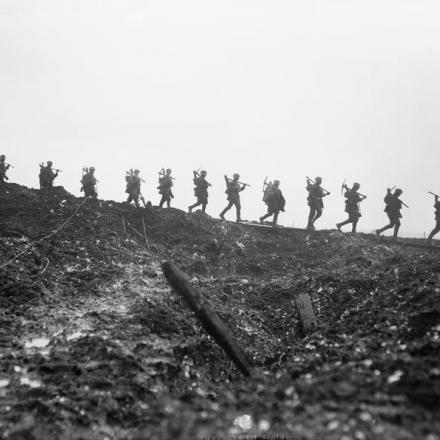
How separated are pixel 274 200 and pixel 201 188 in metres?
3.03

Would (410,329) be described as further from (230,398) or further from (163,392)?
(163,392)

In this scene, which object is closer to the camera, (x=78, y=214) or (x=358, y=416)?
(x=358, y=416)

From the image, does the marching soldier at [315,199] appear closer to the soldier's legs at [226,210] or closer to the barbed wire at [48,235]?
the soldier's legs at [226,210]

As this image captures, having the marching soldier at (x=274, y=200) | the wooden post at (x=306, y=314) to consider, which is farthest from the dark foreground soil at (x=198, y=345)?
the marching soldier at (x=274, y=200)

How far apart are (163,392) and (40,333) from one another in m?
2.47

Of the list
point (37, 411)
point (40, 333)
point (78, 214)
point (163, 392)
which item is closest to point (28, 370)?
point (37, 411)

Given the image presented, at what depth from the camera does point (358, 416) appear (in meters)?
3.02

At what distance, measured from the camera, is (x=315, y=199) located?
47.6ft

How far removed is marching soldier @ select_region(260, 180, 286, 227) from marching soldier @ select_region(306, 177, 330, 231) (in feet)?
3.46

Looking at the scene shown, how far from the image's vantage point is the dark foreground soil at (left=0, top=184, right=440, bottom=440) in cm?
327

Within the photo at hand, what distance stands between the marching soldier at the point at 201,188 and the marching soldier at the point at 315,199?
4.09 meters

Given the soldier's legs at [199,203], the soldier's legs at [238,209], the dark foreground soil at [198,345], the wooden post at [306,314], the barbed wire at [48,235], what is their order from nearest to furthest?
the dark foreground soil at [198,345], the wooden post at [306,314], the barbed wire at [48,235], the soldier's legs at [238,209], the soldier's legs at [199,203]

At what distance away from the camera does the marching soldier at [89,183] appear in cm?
1512

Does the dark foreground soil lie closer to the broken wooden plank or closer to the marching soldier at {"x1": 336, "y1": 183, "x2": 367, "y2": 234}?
the broken wooden plank
